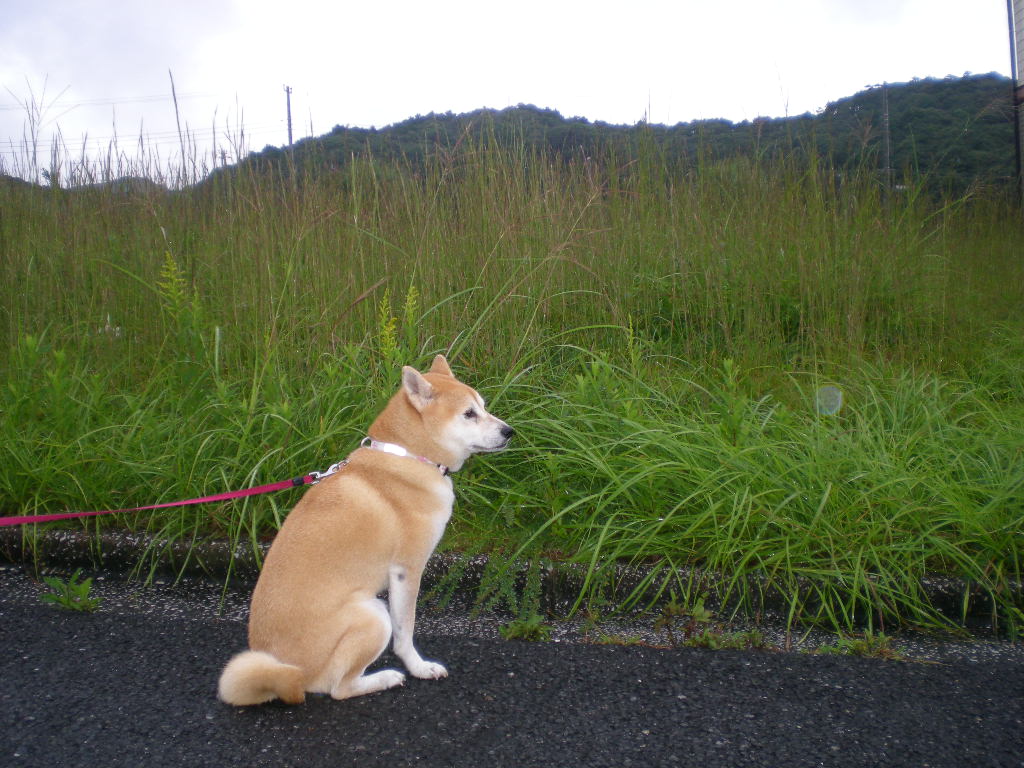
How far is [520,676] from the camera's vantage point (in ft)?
8.80

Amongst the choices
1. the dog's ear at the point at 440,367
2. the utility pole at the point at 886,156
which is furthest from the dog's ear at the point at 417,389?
the utility pole at the point at 886,156

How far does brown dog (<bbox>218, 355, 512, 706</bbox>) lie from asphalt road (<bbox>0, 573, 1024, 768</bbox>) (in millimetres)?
152

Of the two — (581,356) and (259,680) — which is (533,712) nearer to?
(259,680)

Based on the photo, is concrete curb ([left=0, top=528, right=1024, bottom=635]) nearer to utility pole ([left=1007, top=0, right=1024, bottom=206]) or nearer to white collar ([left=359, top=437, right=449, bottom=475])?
white collar ([left=359, top=437, right=449, bottom=475])

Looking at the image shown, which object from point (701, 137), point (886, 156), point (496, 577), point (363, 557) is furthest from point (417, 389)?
point (886, 156)

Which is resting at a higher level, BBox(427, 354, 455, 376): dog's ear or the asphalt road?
BBox(427, 354, 455, 376): dog's ear

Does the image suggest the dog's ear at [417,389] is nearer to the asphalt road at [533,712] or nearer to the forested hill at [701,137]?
the asphalt road at [533,712]

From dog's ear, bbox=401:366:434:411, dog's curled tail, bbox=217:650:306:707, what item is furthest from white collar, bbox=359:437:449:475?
dog's curled tail, bbox=217:650:306:707

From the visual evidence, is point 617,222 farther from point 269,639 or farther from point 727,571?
point 269,639

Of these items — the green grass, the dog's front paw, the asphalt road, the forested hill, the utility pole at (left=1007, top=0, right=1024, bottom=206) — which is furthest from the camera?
the utility pole at (left=1007, top=0, right=1024, bottom=206)

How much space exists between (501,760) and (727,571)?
4.73 feet

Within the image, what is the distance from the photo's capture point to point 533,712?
8.05ft

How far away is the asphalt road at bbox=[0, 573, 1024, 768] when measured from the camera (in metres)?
2.23

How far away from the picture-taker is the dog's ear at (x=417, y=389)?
288 centimetres
